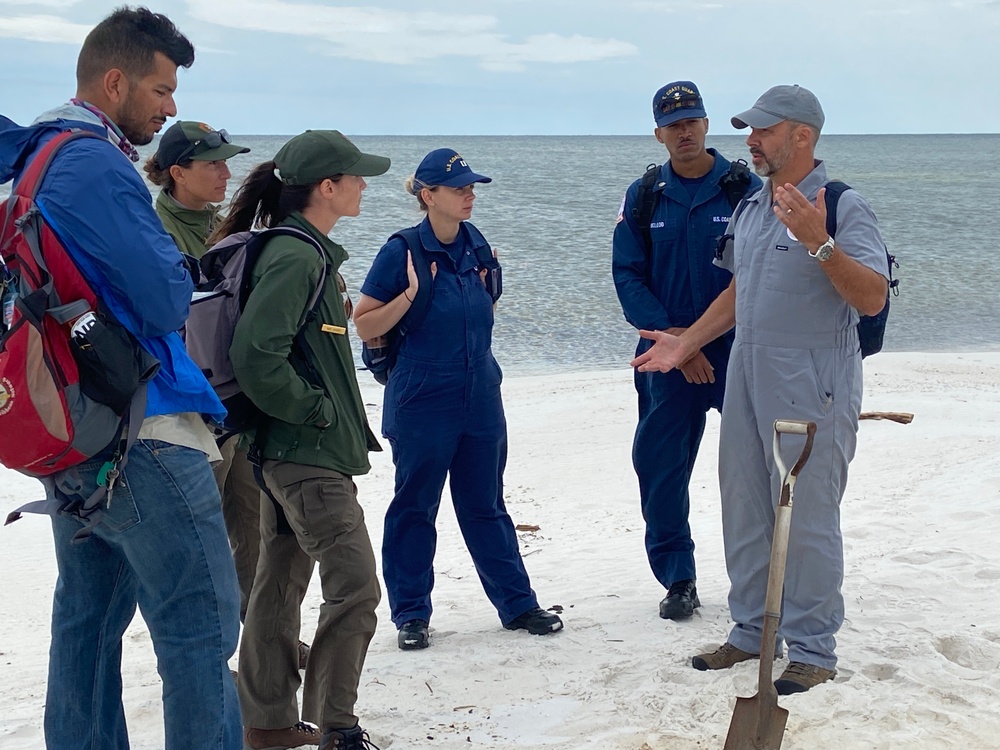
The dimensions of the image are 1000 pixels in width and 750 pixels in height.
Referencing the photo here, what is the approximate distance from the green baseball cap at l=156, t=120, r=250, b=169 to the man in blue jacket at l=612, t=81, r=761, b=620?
1826 mm

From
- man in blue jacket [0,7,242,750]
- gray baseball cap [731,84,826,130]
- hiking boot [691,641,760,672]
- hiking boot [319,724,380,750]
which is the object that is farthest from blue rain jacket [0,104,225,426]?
hiking boot [691,641,760,672]

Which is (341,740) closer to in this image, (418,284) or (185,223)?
(418,284)

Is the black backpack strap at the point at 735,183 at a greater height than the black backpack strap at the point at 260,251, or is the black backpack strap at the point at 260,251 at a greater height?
the black backpack strap at the point at 735,183

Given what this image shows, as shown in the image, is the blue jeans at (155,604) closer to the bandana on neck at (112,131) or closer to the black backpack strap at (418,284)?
the bandana on neck at (112,131)

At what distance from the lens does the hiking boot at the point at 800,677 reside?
13.0 feet

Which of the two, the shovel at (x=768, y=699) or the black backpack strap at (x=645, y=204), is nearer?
the shovel at (x=768, y=699)

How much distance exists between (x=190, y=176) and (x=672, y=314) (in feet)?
7.32

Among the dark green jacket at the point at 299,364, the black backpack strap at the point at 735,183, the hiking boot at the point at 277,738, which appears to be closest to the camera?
the dark green jacket at the point at 299,364

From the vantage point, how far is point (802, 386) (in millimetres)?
3984

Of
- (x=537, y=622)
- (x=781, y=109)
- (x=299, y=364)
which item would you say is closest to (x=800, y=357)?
(x=781, y=109)

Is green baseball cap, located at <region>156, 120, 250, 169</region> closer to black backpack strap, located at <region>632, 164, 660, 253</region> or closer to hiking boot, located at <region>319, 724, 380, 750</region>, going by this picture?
black backpack strap, located at <region>632, 164, 660, 253</region>

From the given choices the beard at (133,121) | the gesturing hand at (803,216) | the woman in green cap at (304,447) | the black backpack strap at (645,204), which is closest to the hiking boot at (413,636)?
the woman in green cap at (304,447)

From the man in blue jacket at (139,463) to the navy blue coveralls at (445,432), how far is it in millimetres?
1819

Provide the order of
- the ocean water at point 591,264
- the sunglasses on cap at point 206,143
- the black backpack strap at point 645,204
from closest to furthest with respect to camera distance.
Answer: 1. the sunglasses on cap at point 206,143
2. the black backpack strap at point 645,204
3. the ocean water at point 591,264
